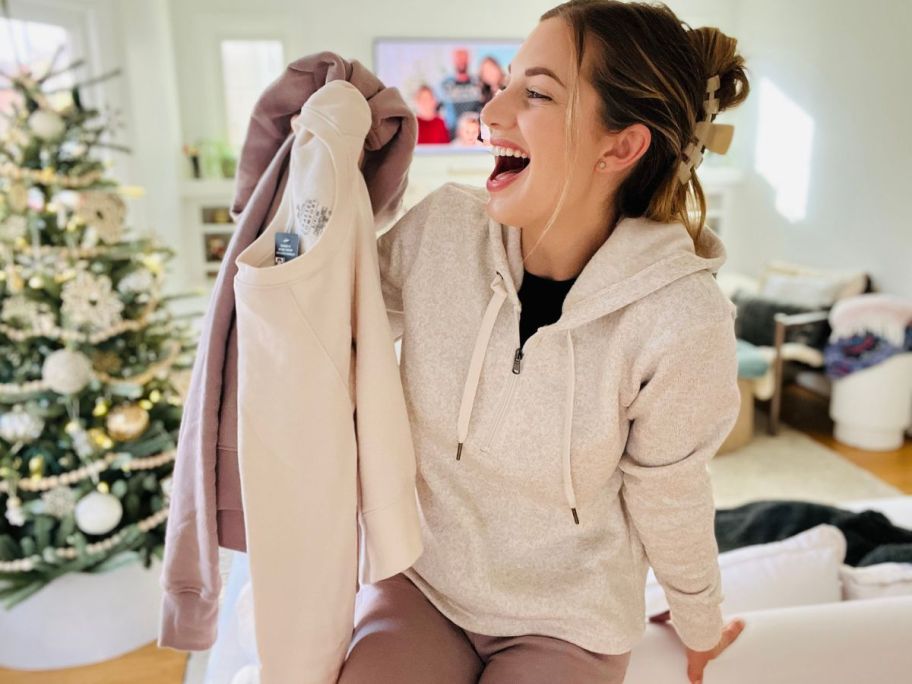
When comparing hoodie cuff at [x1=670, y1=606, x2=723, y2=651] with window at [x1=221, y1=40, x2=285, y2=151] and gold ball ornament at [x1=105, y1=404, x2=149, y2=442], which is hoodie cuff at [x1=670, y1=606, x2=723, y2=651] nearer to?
gold ball ornament at [x1=105, y1=404, x2=149, y2=442]

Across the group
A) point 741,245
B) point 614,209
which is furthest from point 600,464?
point 741,245

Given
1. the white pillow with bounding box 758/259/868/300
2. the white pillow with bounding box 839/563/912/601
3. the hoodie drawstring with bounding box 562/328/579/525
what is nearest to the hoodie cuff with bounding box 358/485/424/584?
the hoodie drawstring with bounding box 562/328/579/525

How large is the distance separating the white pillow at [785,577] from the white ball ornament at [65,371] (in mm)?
1412

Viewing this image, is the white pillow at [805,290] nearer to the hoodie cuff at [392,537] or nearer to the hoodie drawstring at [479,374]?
the hoodie drawstring at [479,374]

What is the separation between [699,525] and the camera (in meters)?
1.08

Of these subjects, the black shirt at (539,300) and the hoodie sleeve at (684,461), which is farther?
the black shirt at (539,300)

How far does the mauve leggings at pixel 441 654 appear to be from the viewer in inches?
40.2

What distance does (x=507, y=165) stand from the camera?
46.1 inches

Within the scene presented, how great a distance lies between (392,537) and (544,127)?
609mm

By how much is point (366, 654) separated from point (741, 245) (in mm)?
5279

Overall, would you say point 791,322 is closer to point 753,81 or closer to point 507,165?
point 753,81

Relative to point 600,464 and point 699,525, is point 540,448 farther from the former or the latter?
point 699,525

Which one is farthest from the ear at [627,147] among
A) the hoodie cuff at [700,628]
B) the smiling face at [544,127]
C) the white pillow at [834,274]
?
the white pillow at [834,274]

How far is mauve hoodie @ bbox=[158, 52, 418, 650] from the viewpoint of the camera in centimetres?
105
